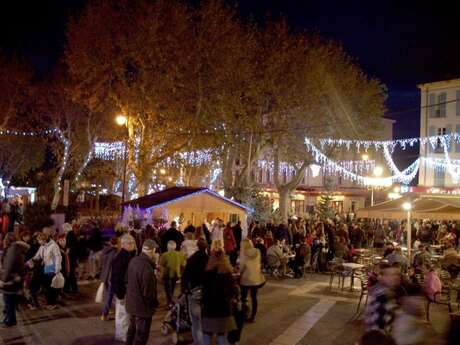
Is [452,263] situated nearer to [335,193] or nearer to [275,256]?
[275,256]

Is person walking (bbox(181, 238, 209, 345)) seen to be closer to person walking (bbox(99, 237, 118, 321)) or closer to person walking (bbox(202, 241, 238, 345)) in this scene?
person walking (bbox(202, 241, 238, 345))

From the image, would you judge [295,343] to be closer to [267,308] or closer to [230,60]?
[267,308]

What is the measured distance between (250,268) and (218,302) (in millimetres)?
2476

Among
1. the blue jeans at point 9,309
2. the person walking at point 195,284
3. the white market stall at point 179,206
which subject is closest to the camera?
the person walking at point 195,284

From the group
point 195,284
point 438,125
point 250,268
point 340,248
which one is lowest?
point 195,284

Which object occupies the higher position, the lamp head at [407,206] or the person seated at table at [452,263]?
the lamp head at [407,206]

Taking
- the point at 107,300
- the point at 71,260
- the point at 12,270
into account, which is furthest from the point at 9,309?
the point at 71,260

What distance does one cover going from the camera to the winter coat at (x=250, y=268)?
8539 millimetres

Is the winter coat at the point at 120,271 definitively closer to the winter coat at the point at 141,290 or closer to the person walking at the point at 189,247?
the winter coat at the point at 141,290

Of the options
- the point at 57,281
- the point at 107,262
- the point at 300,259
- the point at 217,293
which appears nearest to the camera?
the point at 217,293

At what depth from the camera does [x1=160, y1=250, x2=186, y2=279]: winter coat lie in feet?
30.3

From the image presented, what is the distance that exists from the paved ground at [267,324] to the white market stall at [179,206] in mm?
5089

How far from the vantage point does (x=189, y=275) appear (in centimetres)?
697

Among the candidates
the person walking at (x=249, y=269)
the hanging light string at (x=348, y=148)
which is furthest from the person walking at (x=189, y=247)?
the hanging light string at (x=348, y=148)
